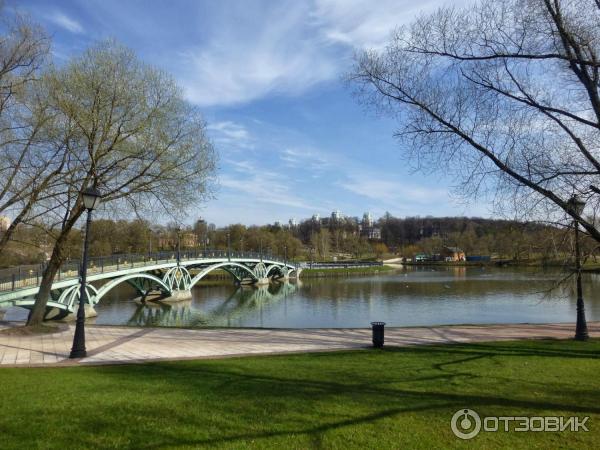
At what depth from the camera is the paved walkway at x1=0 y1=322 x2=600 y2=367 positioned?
400 inches

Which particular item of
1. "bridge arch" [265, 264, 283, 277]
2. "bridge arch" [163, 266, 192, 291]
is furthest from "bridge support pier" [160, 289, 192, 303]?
"bridge arch" [265, 264, 283, 277]

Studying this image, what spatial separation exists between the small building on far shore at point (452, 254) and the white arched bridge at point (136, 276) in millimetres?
50583

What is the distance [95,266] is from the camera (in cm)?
2933

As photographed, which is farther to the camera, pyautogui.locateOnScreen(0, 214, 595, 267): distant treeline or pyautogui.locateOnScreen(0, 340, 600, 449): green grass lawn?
pyautogui.locateOnScreen(0, 214, 595, 267): distant treeline

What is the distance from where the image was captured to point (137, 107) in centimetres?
1312

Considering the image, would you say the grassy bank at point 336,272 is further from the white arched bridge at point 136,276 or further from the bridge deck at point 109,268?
the bridge deck at point 109,268

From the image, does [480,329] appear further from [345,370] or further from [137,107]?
[137,107]

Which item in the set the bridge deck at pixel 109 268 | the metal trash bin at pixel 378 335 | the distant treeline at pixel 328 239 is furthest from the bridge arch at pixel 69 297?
the metal trash bin at pixel 378 335

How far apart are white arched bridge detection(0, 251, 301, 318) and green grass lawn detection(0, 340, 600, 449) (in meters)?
12.6

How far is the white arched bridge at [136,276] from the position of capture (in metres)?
19.2

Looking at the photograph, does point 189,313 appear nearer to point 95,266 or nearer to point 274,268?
point 95,266

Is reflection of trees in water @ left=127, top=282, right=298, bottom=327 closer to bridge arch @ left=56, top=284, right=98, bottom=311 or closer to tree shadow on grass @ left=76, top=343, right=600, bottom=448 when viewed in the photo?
bridge arch @ left=56, top=284, right=98, bottom=311

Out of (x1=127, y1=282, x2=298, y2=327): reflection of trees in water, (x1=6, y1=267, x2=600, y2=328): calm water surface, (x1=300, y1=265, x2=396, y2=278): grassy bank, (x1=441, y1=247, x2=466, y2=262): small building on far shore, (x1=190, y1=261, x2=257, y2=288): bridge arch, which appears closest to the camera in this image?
(x1=6, y1=267, x2=600, y2=328): calm water surface

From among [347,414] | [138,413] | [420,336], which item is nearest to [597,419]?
[347,414]
